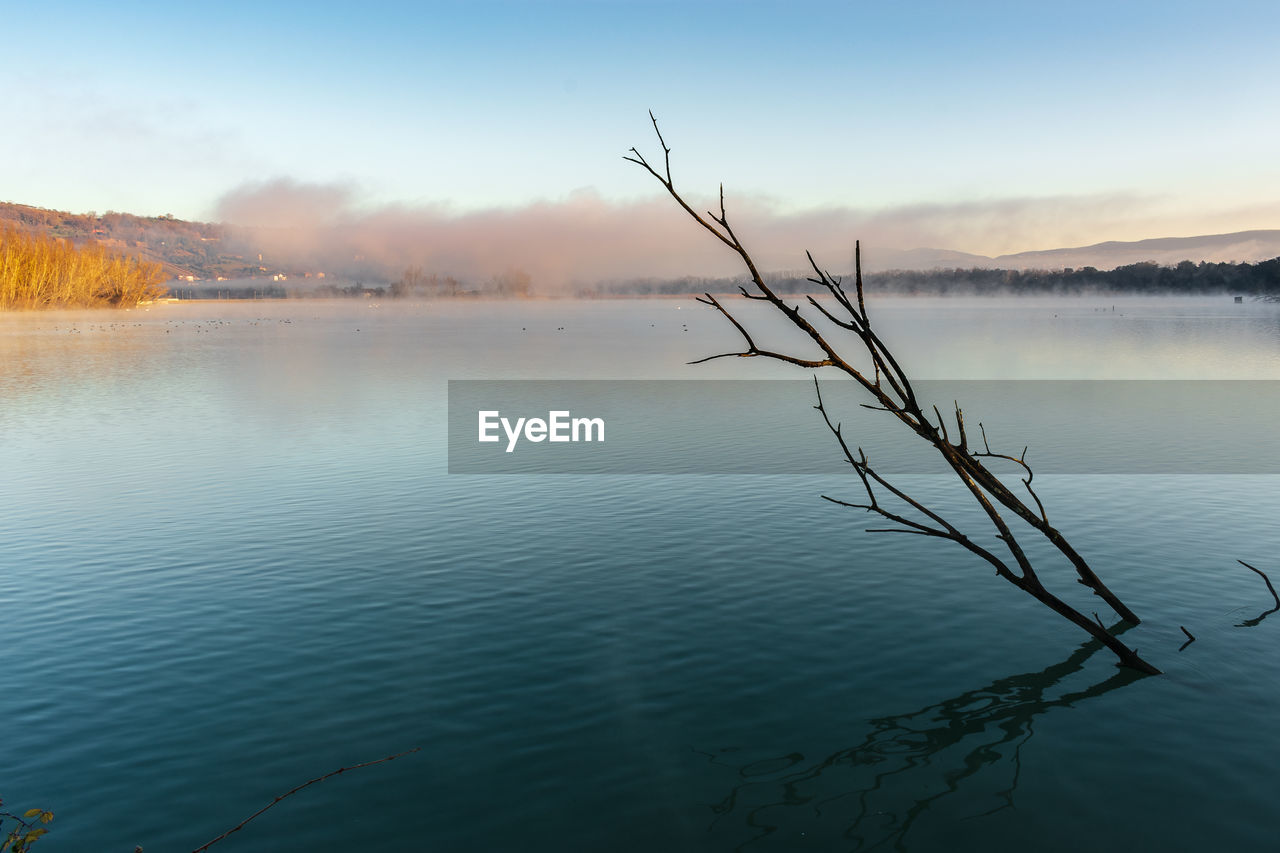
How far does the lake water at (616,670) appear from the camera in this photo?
38.1ft

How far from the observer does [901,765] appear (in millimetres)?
12789

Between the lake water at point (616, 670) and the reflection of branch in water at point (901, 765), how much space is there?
5cm

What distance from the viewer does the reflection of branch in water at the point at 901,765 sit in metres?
11.6

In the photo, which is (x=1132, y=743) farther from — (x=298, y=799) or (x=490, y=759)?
(x=298, y=799)

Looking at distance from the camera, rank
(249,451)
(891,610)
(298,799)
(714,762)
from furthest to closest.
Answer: (249,451) → (891,610) → (714,762) → (298,799)

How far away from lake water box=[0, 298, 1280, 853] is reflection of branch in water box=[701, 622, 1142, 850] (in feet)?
0.16

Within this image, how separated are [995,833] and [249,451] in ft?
122

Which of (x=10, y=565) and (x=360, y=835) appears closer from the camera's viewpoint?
(x=360, y=835)

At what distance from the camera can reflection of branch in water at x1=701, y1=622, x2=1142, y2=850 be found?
38.0 ft

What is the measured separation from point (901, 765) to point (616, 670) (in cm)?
527

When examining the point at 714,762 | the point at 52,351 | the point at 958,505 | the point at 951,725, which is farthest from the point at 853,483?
the point at 52,351

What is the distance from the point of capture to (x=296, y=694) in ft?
49.2

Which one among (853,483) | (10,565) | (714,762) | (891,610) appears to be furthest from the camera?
(853,483)

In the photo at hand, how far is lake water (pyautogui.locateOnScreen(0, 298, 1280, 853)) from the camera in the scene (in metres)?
→ 11.6
